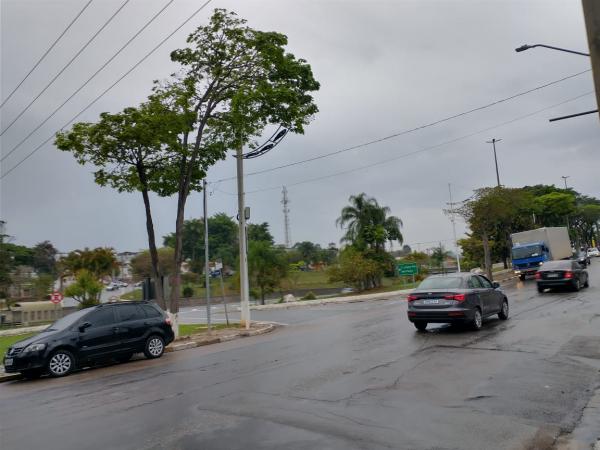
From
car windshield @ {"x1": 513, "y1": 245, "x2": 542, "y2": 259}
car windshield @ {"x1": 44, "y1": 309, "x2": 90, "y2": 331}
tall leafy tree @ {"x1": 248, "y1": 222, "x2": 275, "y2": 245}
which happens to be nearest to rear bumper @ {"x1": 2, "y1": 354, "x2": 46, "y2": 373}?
car windshield @ {"x1": 44, "y1": 309, "x2": 90, "y2": 331}

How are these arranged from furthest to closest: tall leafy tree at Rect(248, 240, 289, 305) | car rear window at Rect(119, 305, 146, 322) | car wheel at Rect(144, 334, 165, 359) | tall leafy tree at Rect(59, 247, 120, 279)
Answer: tall leafy tree at Rect(59, 247, 120, 279) < tall leafy tree at Rect(248, 240, 289, 305) < car wheel at Rect(144, 334, 165, 359) < car rear window at Rect(119, 305, 146, 322)

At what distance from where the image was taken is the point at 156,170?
738 inches

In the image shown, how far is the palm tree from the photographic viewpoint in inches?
1811

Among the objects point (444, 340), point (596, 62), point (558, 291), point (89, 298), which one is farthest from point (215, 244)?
point (596, 62)

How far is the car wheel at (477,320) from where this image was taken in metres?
14.1

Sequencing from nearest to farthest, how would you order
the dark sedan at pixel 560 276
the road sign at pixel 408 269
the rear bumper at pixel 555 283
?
the rear bumper at pixel 555 283, the dark sedan at pixel 560 276, the road sign at pixel 408 269

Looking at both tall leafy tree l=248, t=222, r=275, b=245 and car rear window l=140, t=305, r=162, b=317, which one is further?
tall leafy tree l=248, t=222, r=275, b=245

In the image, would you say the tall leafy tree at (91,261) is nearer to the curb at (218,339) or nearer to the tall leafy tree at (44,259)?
the tall leafy tree at (44,259)

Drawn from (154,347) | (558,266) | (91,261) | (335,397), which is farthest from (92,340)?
(91,261)

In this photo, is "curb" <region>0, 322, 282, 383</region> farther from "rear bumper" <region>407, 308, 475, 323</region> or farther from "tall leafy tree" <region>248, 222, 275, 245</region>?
"tall leafy tree" <region>248, 222, 275, 245</region>

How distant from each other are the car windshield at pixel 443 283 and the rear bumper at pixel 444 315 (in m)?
0.82

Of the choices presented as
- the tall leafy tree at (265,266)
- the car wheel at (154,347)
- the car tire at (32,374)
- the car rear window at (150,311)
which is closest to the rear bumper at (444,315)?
Result: the car wheel at (154,347)

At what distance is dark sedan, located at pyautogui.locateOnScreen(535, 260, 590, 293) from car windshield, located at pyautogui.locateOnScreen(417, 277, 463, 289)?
1185 centimetres

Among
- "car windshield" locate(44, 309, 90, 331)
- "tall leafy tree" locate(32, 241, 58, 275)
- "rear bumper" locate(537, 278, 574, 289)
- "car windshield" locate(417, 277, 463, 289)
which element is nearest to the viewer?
"car windshield" locate(44, 309, 90, 331)
